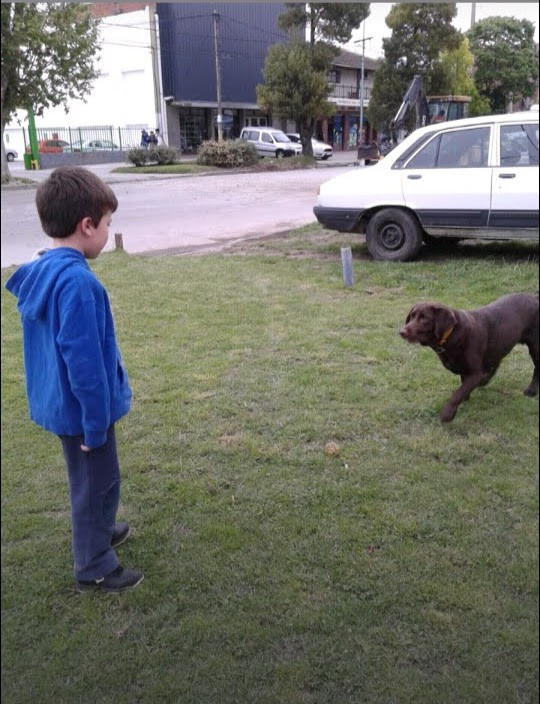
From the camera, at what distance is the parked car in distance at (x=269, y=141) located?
1.02m

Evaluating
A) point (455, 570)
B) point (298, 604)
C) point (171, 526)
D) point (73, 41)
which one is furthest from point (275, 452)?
point (73, 41)

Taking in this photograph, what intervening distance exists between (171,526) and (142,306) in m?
0.65

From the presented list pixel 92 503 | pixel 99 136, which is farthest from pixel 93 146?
pixel 92 503

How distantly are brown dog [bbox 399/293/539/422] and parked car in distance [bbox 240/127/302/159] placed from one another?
39cm

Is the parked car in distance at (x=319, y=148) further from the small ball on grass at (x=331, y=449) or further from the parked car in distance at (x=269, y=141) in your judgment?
the small ball on grass at (x=331, y=449)

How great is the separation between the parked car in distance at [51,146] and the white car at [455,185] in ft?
1.45

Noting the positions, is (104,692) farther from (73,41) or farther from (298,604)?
(73,41)

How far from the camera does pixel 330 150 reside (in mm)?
991

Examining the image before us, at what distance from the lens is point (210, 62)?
926 millimetres

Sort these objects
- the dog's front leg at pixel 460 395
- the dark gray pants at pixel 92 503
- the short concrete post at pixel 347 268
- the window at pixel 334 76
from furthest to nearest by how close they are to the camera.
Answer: the dog's front leg at pixel 460 395 → the dark gray pants at pixel 92 503 → the short concrete post at pixel 347 268 → the window at pixel 334 76

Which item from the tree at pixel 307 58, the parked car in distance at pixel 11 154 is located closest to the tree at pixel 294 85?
the tree at pixel 307 58

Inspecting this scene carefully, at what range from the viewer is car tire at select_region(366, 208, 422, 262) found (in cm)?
96

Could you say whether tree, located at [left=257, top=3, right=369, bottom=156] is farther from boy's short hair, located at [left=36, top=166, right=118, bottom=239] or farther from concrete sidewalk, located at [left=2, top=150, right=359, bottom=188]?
boy's short hair, located at [left=36, top=166, right=118, bottom=239]

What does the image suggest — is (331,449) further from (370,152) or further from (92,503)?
(370,152)
